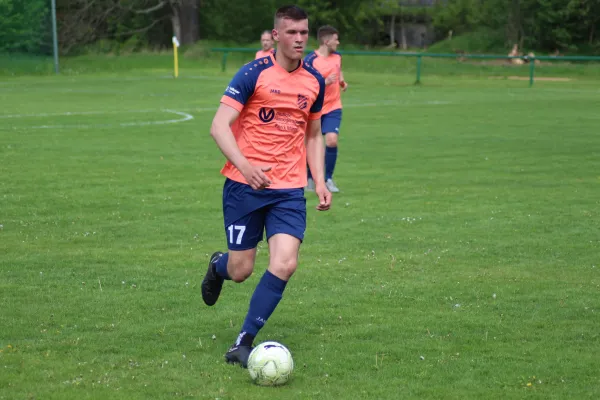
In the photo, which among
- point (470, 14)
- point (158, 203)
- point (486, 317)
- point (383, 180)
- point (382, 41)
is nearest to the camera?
point (486, 317)

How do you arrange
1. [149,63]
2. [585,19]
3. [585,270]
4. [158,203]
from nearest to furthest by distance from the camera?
[585,270] < [158,203] < [149,63] < [585,19]

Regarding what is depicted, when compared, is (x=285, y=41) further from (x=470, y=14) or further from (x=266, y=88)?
(x=470, y=14)

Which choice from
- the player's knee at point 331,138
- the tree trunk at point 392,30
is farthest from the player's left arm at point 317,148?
the tree trunk at point 392,30

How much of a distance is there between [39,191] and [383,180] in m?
5.20

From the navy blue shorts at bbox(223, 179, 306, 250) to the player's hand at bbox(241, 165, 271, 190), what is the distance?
0.45 metres

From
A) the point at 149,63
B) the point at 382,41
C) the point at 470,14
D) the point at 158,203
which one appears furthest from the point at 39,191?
the point at 382,41

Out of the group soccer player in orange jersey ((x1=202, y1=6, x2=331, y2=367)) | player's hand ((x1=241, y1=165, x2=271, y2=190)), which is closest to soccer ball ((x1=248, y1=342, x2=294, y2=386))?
soccer player in orange jersey ((x1=202, y1=6, x2=331, y2=367))

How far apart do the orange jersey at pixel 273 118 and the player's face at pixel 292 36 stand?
174 millimetres

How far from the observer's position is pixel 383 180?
14766 mm

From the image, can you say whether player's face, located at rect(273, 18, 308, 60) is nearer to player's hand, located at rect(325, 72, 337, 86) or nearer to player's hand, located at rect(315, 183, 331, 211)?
player's hand, located at rect(315, 183, 331, 211)

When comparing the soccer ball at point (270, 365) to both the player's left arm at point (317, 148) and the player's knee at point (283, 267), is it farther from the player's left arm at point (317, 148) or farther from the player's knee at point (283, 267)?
the player's left arm at point (317, 148)

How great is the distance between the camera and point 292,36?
6152mm

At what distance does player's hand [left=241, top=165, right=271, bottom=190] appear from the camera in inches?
225

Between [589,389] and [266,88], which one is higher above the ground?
[266,88]
